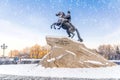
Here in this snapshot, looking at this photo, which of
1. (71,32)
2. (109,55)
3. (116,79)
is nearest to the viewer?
(116,79)

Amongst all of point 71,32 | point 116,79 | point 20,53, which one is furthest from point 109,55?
point 116,79

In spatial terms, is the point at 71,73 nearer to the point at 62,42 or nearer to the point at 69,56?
the point at 69,56

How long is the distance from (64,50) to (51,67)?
1.16 meters

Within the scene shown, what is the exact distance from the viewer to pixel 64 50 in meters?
16.3

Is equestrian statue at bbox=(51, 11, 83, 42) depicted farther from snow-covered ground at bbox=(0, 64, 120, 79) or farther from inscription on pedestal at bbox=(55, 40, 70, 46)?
snow-covered ground at bbox=(0, 64, 120, 79)

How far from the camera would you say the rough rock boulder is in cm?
1608

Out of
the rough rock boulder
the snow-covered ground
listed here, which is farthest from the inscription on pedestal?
the snow-covered ground

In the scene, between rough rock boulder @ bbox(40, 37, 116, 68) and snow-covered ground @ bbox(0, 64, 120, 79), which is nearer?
snow-covered ground @ bbox(0, 64, 120, 79)

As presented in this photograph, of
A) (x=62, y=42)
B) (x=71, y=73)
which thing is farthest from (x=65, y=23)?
(x=71, y=73)

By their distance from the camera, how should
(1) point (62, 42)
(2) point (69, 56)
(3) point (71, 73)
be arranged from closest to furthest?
1. (3) point (71, 73)
2. (2) point (69, 56)
3. (1) point (62, 42)

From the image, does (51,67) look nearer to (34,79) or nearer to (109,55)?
(34,79)

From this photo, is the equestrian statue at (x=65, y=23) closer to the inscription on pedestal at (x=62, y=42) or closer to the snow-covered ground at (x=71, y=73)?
the inscription on pedestal at (x=62, y=42)

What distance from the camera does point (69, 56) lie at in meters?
16.1

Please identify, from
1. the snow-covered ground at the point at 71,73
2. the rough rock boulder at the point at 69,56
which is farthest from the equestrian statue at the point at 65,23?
the snow-covered ground at the point at 71,73
